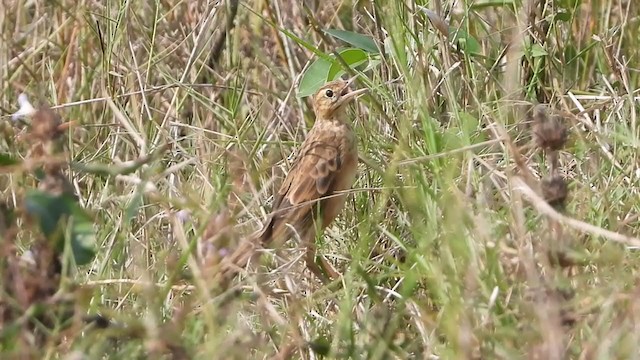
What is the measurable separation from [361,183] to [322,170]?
0.52 ft

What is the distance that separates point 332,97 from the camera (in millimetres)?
4426

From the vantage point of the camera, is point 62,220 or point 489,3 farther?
point 489,3

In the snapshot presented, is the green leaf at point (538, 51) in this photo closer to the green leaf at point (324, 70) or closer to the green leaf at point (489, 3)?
the green leaf at point (489, 3)

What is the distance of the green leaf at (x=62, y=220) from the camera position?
248 centimetres

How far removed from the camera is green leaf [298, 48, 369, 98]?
420 centimetres

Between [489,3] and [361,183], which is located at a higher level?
[489,3]

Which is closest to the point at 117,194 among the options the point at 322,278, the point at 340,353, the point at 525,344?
the point at 322,278

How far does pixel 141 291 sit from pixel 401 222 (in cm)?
103

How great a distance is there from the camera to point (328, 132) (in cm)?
438

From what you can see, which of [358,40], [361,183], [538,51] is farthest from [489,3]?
[361,183]

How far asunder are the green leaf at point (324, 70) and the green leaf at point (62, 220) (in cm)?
174

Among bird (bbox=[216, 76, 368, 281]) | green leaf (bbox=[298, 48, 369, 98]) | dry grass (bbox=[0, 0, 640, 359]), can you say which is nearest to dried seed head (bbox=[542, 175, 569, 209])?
dry grass (bbox=[0, 0, 640, 359])

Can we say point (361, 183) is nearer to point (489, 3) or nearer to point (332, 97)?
point (332, 97)

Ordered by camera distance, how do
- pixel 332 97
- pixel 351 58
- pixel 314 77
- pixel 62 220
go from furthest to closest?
pixel 332 97, pixel 314 77, pixel 351 58, pixel 62 220
